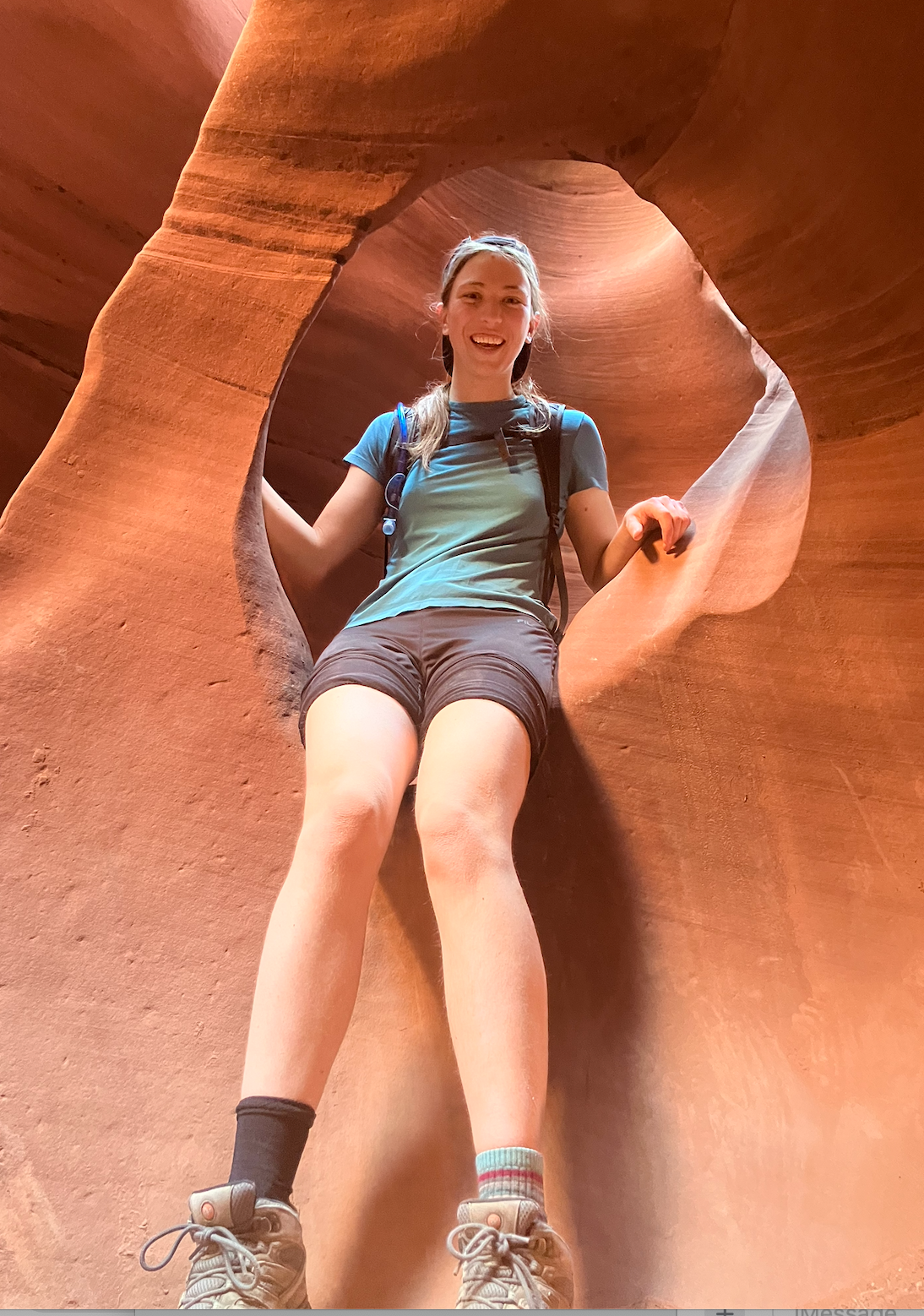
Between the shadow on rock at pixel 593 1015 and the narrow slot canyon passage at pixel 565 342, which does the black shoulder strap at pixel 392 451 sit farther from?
the narrow slot canyon passage at pixel 565 342

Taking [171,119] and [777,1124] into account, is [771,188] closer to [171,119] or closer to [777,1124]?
[777,1124]

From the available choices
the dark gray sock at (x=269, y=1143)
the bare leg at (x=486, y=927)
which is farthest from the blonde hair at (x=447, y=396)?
the dark gray sock at (x=269, y=1143)

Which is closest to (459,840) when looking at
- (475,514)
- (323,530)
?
(475,514)

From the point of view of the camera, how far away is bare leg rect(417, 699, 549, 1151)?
1.13m

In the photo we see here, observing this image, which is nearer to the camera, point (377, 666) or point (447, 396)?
point (377, 666)

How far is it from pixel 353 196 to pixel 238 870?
1154 mm

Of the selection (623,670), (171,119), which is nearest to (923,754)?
(623,670)

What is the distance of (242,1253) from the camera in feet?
3.50

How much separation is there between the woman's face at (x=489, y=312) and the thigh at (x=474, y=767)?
2.39 feet

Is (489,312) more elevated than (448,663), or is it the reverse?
(489,312)

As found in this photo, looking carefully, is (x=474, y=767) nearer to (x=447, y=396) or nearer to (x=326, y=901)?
(x=326, y=901)

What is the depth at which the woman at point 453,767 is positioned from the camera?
1.08 m

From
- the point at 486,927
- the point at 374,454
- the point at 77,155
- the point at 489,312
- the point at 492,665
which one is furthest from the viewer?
the point at 77,155

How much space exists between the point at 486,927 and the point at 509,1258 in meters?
0.34
